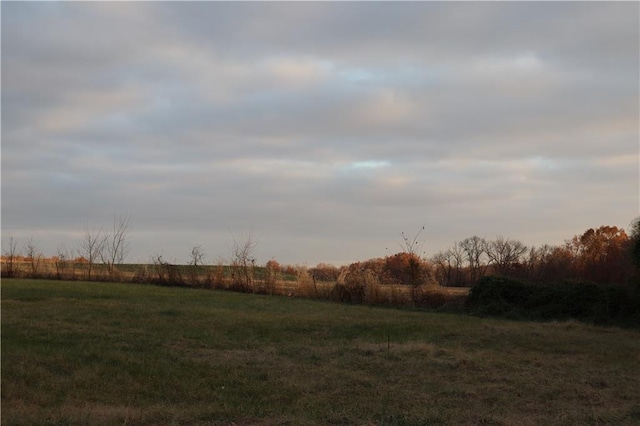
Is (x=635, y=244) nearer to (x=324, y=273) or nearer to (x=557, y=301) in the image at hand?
(x=557, y=301)

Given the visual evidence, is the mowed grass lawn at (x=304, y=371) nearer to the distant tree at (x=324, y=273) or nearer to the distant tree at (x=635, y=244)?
the distant tree at (x=635, y=244)

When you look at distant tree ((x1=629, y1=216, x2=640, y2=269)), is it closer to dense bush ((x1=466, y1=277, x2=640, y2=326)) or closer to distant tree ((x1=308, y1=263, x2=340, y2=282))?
dense bush ((x1=466, y1=277, x2=640, y2=326))

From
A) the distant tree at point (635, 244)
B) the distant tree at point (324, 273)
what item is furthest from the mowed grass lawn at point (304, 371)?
the distant tree at point (324, 273)

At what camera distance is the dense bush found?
1839cm

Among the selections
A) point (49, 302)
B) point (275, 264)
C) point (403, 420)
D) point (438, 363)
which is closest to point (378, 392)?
point (403, 420)

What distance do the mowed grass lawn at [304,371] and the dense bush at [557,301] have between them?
103 inches

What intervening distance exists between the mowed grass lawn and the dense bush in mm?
2628

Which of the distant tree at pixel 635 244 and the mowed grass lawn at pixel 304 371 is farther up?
the distant tree at pixel 635 244

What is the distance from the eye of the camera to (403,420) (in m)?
5.96

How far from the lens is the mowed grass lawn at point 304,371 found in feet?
20.7

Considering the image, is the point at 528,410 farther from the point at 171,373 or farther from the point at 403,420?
the point at 171,373

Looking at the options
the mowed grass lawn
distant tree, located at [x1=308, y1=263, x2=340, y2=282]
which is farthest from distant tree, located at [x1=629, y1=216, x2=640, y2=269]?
distant tree, located at [x1=308, y1=263, x2=340, y2=282]

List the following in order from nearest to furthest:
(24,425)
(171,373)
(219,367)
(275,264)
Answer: (24,425) → (171,373) → (219,367) → (275,264)

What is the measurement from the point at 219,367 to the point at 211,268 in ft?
68.7
